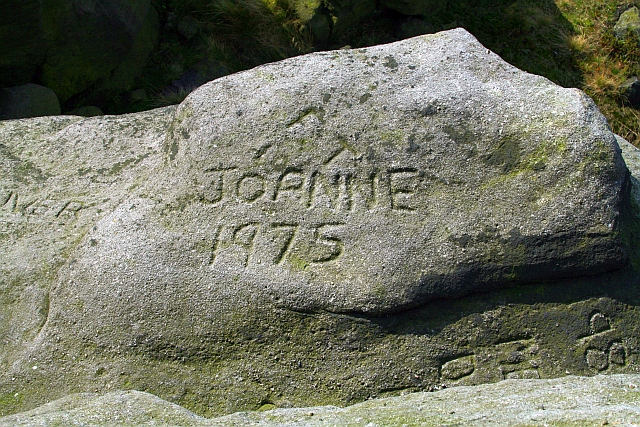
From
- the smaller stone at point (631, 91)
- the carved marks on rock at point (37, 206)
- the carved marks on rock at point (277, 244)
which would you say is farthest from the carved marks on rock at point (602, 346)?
the smaller stone at point (631, 91)

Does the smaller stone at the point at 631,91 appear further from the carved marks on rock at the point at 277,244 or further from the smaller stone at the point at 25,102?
the smaller stone at the point at 25,102

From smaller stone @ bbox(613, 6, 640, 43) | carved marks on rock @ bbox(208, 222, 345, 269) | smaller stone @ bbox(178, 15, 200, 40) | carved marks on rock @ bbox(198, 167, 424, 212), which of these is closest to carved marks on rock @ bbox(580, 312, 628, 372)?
carved marks on rock @ bbox(198, 167, 424, 212)

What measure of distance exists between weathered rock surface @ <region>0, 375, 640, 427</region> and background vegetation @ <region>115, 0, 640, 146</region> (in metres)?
3.53

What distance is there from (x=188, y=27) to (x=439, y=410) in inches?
174

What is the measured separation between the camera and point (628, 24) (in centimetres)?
596

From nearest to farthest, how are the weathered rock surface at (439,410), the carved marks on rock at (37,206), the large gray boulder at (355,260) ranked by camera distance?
the weathered rock surface at (439,410)
the large gray boulder at (355,260)
the carved marks on rock at (37,206)

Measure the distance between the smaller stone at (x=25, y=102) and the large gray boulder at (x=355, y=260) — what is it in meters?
2.21

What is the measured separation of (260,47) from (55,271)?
A: 341 cm

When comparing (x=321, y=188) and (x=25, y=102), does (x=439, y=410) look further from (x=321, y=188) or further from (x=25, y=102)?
(x=25, y=102)

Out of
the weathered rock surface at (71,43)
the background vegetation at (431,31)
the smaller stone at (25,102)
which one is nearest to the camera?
the weathered rock surface at (71,43)

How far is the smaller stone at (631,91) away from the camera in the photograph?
557 cm

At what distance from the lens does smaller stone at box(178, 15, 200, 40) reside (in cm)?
555

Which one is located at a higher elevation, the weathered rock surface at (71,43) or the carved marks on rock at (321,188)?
the carved marks on rock at (321,188)

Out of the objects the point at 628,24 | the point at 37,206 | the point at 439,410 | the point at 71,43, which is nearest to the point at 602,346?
the point at 439,410
